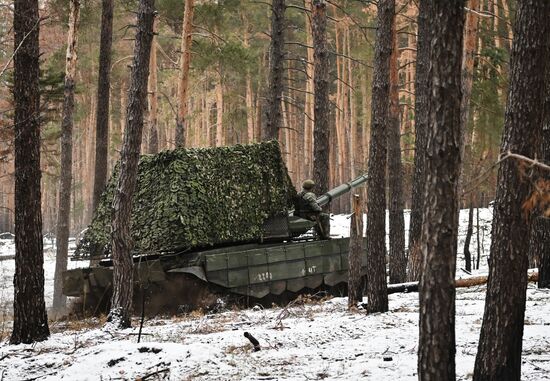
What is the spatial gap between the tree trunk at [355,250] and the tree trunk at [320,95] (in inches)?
180

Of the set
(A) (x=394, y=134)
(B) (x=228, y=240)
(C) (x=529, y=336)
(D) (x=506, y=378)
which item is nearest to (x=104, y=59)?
(B) (x=228, y=240)

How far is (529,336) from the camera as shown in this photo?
7250mm

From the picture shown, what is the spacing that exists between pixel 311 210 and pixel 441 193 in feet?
32.4

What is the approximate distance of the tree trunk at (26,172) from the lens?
26.7ft

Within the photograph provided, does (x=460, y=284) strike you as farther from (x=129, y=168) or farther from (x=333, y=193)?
(x=129, y=168)

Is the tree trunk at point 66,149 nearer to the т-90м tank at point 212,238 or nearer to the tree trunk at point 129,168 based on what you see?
the т-90м tank at point 212,238

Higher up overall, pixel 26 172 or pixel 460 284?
pixel 26 172

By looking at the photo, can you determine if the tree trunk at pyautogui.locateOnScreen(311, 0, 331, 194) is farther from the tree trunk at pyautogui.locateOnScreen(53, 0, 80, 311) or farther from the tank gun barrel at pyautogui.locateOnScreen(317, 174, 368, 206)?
the tree trunk at pyautogui.locateOnScreen(53, 0, 80, 311)

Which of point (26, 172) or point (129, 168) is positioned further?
point (129, 168)

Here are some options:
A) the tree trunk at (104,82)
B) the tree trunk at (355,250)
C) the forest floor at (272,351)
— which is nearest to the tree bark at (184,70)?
the tree trunk at (104,82)

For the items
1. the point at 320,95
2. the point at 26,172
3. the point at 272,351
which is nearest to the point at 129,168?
the point at 26,172

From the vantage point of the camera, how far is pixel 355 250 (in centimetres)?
1062

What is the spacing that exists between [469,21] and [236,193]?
6751 mm

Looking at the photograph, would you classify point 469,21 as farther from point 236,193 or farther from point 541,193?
point 541,193
